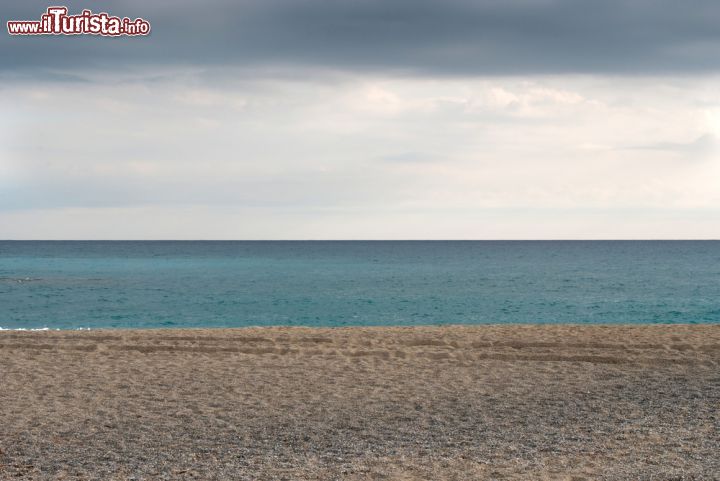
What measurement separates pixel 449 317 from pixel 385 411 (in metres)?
29.5

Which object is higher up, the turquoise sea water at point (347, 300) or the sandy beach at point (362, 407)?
the sandy beach at point (362, 407)

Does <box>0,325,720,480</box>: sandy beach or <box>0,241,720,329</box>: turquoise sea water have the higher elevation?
<box>0,325,720,480</box>: sandy beach

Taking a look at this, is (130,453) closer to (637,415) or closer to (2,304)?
(637,415)

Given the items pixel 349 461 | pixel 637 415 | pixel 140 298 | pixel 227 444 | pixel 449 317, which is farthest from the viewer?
pixel 140 298

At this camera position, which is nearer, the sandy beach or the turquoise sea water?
the sandy beach

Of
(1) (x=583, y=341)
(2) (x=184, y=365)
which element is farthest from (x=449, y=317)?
(2) (x=184, y=365)

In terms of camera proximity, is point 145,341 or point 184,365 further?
point 145,341

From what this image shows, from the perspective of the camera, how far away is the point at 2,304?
158ft

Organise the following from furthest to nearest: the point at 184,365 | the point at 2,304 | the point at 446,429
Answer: the point at 2,304 < the point at 184,365 < the point at 446,429

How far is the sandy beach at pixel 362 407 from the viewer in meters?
10.2

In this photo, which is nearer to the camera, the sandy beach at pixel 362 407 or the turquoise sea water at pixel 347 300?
the sandy beach at pixel 362 407

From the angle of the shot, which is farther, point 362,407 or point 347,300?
point 347,300

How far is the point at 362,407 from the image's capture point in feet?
44.9

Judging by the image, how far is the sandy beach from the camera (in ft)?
33.3
